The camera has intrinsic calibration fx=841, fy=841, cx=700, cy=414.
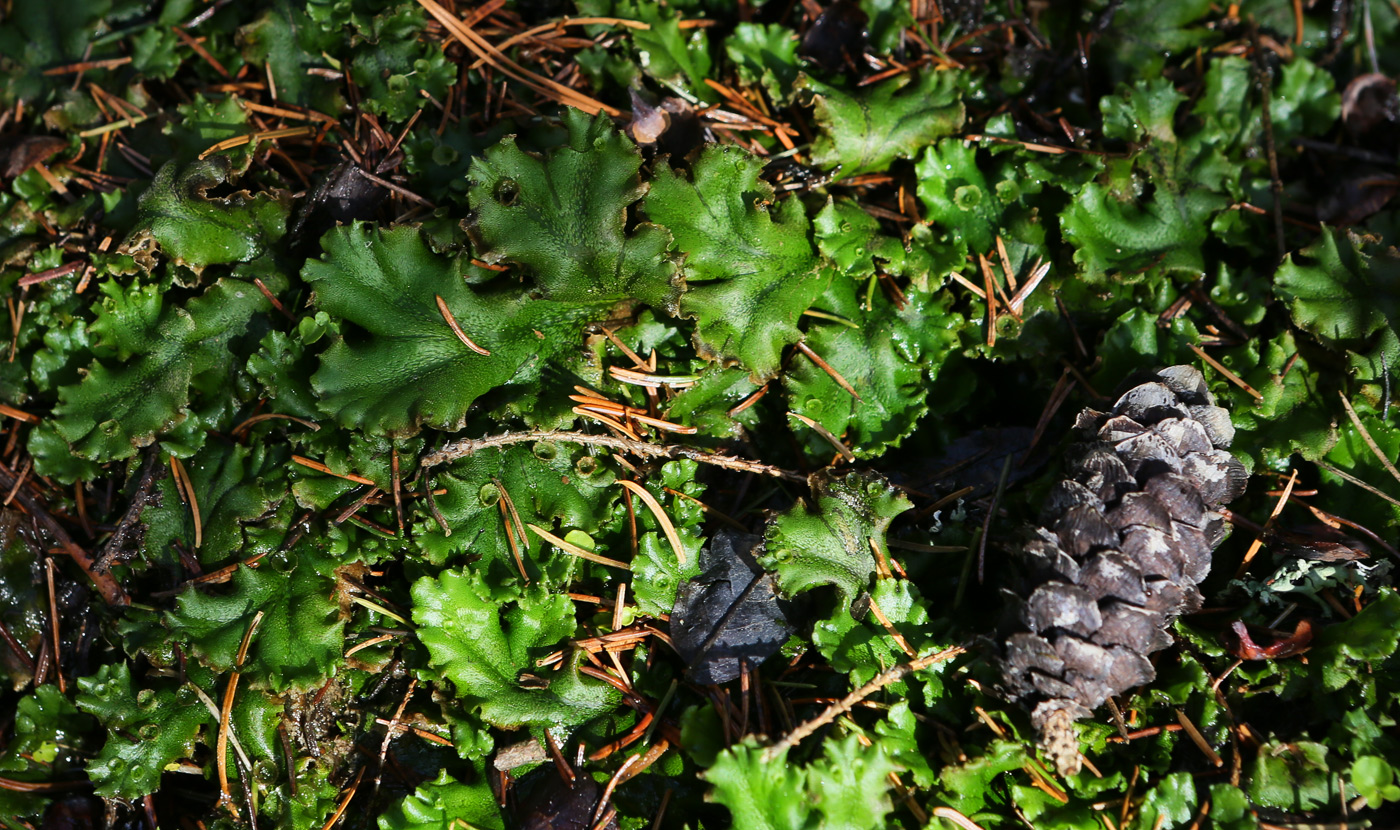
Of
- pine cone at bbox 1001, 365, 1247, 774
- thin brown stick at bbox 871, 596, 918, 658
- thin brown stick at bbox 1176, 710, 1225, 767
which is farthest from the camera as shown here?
thin brown stick at bbox 871, 596, 918, 658

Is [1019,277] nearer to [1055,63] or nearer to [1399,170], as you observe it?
[1055,63]

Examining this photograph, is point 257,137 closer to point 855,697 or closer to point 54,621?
point 54,621

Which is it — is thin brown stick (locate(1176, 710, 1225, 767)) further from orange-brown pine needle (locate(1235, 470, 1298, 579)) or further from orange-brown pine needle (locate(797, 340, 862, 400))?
orange-brown pine needle (locate(797, 340, 862, 400))

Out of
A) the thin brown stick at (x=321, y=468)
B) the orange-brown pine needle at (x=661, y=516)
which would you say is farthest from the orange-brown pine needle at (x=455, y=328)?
the orange-brown pine needle at (x=661, y=516)

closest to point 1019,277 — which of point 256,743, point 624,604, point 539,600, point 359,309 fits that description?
point 624,604

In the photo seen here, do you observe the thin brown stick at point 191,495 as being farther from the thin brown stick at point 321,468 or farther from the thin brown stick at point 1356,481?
the thin brown stick at point 1356,481

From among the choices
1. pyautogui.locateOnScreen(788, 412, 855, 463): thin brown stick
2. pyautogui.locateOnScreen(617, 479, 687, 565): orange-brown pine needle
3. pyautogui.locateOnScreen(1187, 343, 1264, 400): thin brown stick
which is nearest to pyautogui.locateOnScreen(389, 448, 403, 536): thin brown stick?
pyautogui.locateOnScreen(617, 479, 687, 565): orange-brown pine needle
